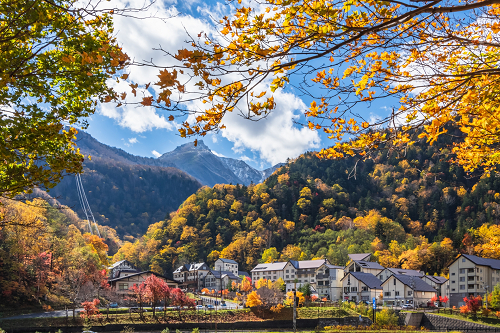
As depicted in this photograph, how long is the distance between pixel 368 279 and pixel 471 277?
40.0 ft

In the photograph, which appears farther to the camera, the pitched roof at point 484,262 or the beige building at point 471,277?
the pitched roof at point 484,262

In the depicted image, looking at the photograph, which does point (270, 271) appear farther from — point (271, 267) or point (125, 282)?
point (125, 282)

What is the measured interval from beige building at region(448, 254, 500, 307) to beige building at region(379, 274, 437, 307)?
2954 mm

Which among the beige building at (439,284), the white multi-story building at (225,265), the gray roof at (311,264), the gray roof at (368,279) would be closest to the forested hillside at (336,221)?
the white multi-story building at (225,265)

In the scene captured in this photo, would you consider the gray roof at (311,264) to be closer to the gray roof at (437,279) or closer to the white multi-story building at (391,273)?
the white multi-story building at (391,273)

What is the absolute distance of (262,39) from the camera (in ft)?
14.1

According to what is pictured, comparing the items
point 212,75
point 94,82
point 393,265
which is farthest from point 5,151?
point 393,265

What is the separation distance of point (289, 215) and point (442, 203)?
124ft

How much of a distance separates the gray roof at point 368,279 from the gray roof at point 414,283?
12.1ft

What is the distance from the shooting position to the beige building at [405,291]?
44.2 meters

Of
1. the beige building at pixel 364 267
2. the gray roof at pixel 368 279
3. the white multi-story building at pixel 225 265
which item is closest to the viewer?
the gray roof at pixel 368 279

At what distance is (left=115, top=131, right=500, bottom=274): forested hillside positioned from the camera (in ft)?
219

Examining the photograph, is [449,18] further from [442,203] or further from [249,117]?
[442,203]

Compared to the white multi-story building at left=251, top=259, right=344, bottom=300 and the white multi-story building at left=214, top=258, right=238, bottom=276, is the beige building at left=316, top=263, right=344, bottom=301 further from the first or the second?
the white multi-story building at left=214, top=258, right=238, bottom=276
